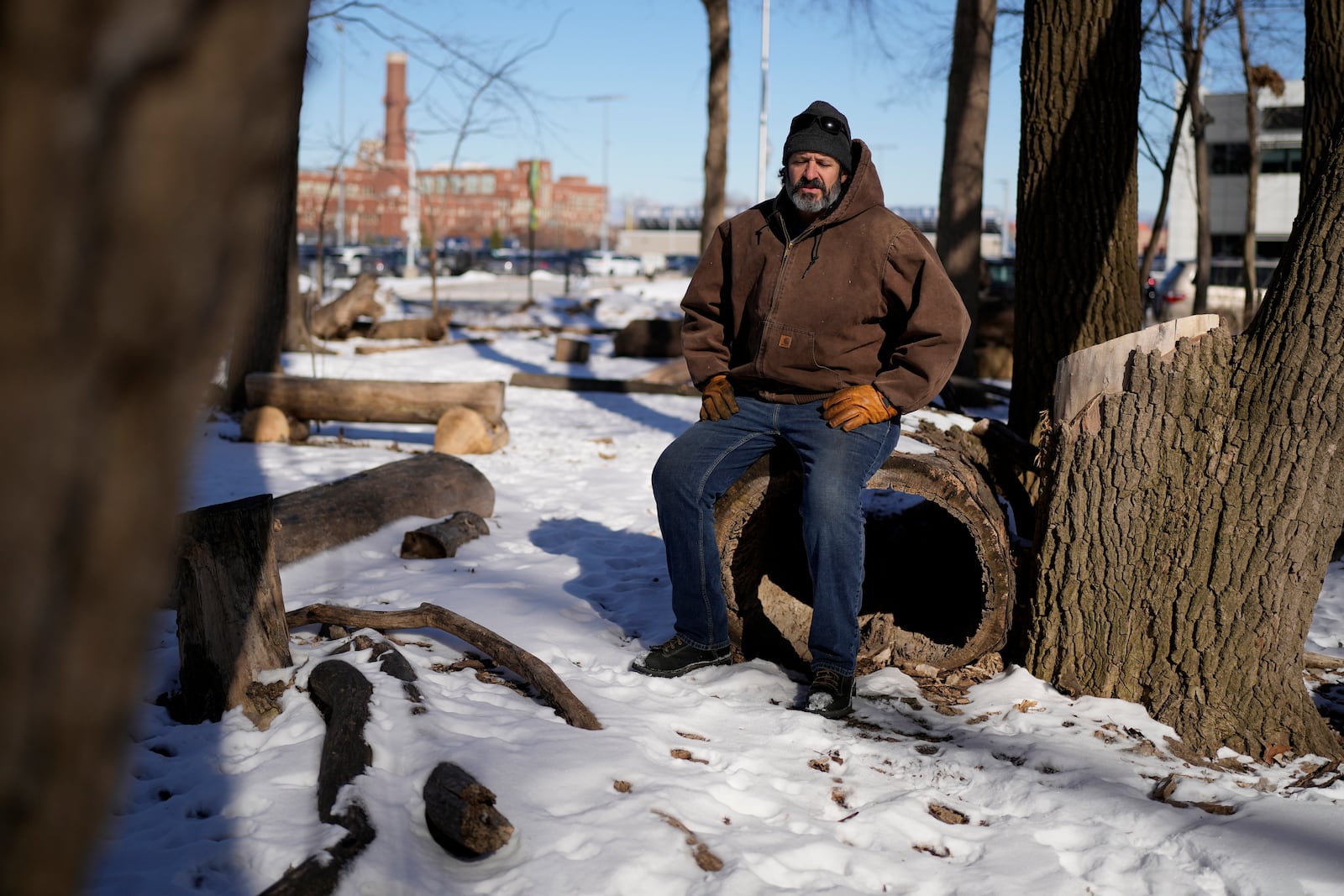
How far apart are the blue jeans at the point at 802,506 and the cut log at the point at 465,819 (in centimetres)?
153

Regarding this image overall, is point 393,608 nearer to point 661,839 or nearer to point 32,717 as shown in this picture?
point 661,839

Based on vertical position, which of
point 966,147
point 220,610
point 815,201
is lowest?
point 220,610

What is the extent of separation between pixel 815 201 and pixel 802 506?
1117 mm

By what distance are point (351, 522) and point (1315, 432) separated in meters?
4.20

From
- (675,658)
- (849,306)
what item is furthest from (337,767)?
(849,306)

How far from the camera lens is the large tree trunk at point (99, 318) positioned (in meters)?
0.60

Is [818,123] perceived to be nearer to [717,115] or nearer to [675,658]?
[675,658]

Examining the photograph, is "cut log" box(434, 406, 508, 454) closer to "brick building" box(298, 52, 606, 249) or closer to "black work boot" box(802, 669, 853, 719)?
"black work boot" box(802, 669, 853, 719)

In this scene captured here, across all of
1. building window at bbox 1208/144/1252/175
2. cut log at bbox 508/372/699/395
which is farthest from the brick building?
building window at bbox 1208/144/1252/175

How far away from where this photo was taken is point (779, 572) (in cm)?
467

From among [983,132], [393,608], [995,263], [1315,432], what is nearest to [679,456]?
[393,608]

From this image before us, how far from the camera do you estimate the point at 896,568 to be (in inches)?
204

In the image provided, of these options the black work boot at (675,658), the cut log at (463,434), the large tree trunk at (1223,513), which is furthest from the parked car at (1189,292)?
the black work boot at (675,658)

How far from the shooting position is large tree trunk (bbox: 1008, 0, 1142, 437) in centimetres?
503
